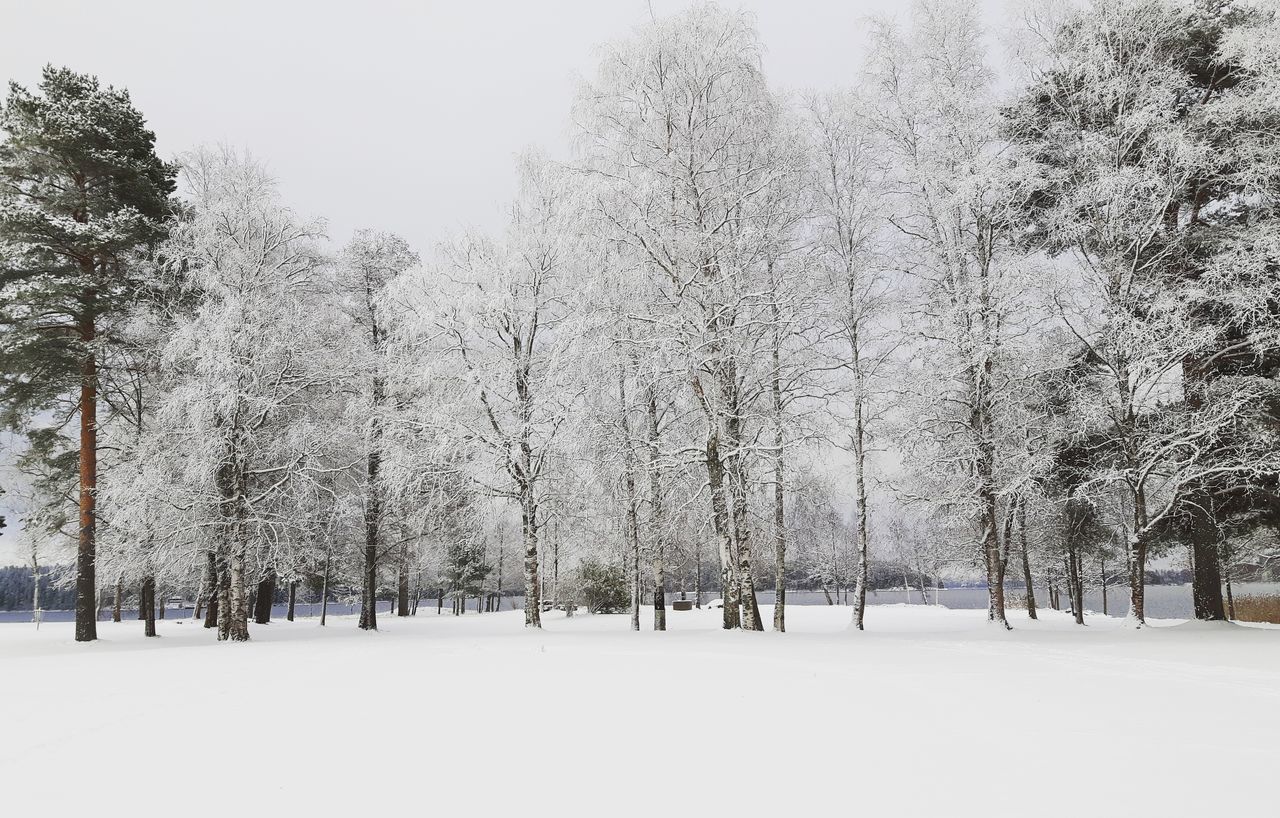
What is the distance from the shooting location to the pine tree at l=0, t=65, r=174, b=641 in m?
17.5

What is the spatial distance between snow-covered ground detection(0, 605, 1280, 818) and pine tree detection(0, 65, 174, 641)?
445 inches

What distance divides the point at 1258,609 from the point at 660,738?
3310 centimetres

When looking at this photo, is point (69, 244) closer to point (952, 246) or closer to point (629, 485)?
point (629, 485)

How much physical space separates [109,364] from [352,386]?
6417 millimetres

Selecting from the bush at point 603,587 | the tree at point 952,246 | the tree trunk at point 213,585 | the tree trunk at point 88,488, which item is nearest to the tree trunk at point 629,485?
the tree at point 952,246

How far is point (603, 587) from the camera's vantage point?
33875 millimetres

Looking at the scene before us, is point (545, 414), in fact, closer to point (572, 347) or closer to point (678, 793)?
point (572, 347)

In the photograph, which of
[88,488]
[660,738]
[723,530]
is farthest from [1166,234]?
[88,488]

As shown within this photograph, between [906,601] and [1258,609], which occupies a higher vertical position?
[1258,609]

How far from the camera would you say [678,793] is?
4.12 meters

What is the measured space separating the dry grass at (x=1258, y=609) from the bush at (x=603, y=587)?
2566 centimetres

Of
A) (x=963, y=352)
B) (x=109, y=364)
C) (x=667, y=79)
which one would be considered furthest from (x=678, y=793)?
(x=109, y=364)

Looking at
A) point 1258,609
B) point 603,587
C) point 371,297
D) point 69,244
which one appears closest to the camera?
point 69,244

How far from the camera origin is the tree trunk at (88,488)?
1784 cm
